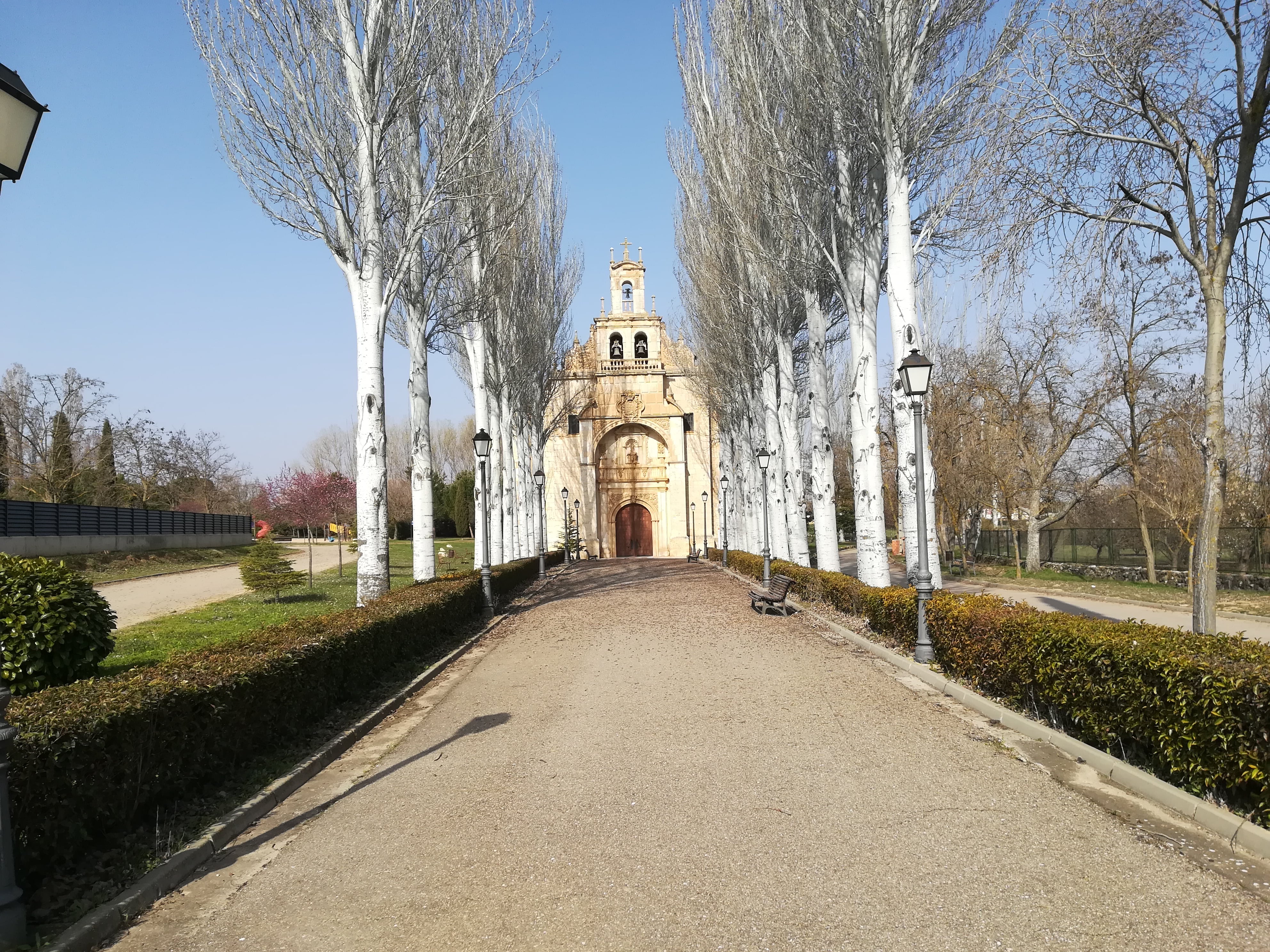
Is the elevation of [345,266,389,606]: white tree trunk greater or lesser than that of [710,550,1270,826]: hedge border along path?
greater

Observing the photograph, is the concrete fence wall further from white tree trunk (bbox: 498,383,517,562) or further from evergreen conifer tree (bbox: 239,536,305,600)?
white tree trunk (bbox: 498,383,517,562)

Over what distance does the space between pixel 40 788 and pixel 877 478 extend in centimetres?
1257

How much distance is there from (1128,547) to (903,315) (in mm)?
26147

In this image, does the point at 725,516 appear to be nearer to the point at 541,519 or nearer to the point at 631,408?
the point at 541,519

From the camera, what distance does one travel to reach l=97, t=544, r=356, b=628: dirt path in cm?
1855

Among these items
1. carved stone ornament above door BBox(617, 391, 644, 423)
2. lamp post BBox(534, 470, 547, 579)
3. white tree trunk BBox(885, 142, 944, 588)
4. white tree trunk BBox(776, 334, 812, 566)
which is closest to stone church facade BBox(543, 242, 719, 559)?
carved stone ornament above door BBox(617, 391, 644, 423)

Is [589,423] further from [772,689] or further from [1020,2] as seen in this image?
[772,689]


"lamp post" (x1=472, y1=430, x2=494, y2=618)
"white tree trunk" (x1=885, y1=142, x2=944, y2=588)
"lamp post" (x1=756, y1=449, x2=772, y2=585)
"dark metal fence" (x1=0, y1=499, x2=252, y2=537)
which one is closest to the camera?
"white tree trunk" (x1=885, y1=142, x2=944, y2=588)

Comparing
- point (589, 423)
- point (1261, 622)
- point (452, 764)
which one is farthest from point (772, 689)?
point (589, 423)

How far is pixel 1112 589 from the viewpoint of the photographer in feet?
83.5

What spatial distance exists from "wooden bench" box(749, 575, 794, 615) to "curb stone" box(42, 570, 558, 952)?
9.47 m

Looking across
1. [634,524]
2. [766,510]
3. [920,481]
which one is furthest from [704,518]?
[920,481]

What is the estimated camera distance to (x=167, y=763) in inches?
202

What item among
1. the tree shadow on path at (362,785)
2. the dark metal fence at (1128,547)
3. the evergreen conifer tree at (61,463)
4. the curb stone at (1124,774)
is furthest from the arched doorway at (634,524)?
the tree shadow on path at (362,785)
